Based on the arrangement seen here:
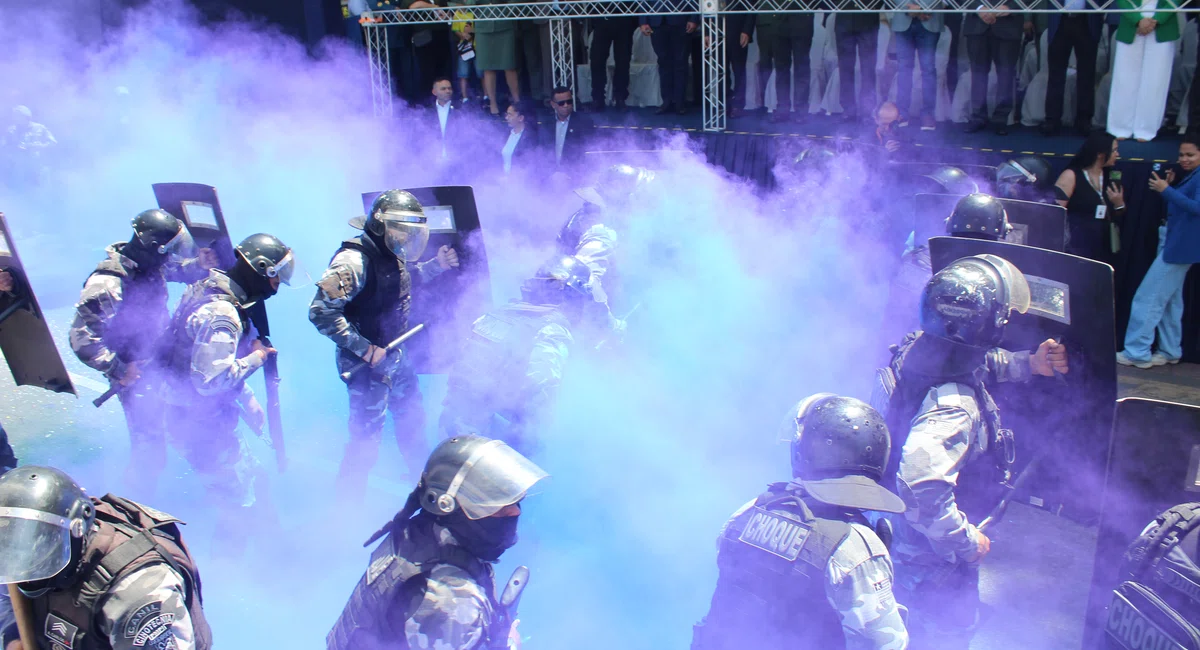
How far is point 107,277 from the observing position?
14.6 feet

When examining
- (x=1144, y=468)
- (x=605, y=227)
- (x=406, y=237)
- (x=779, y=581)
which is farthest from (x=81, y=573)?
(x=605, y=227)

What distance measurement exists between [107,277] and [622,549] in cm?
307

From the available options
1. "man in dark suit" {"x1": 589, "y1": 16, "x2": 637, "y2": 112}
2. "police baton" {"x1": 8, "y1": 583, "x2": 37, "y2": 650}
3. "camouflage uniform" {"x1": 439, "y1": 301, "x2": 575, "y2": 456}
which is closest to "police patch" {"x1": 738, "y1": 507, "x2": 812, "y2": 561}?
"police baton" {"x1": 8, "y1": 583, "x2": 37, "y2": 650}

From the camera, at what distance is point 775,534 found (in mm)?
2346

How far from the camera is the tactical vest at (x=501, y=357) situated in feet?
14.6

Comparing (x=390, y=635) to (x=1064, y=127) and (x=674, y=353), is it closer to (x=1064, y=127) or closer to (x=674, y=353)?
(x=674, y=353)

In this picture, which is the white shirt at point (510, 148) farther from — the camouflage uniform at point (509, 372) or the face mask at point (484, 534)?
the face mask at point (484, 534)

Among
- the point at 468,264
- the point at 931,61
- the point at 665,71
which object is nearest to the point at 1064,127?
the point at 931,61

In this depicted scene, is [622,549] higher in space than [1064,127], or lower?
lower

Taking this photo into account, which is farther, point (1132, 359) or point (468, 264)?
point (1132, 359)

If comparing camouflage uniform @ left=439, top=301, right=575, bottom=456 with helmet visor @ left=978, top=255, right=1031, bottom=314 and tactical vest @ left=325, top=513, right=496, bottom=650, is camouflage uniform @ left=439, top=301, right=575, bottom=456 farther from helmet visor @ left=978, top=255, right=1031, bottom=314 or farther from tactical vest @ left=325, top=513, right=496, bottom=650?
helmet visor @ left=978, top=255, right=1031, bottom=314

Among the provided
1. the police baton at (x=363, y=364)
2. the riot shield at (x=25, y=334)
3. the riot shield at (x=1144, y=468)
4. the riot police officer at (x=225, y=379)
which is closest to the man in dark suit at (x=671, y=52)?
the police baton at (x=363, y=364)

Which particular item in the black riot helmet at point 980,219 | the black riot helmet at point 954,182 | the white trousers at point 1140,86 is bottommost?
the black riot helmet at point 954,182

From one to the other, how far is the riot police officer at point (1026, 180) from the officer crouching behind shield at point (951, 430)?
292cm
